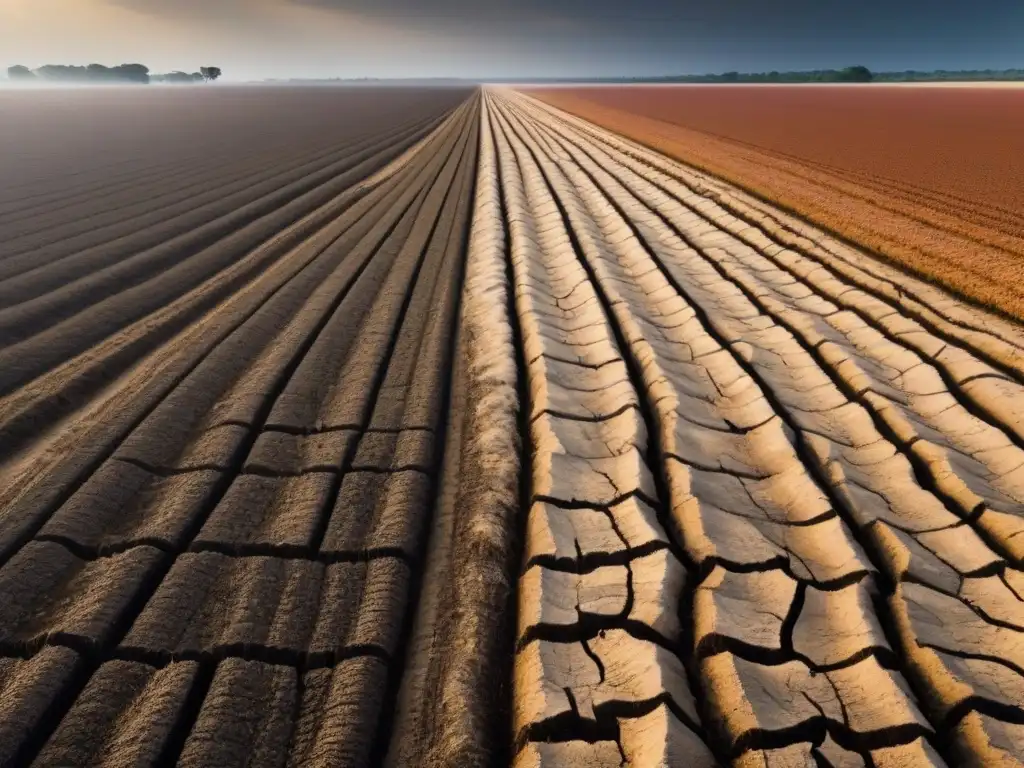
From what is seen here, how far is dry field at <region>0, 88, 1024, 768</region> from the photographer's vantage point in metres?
1.89

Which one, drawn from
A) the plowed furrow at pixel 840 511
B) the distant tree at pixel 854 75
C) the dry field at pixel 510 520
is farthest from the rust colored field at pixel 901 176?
the distant tree at pixel 854 75

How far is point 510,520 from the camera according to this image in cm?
277

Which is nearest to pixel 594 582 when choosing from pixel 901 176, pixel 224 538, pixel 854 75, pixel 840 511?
pixel 840 511

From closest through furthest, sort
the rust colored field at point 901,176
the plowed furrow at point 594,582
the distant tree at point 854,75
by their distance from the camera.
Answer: the plowed furrow at point 594,582
the rust colored field at point 901,176
the distant tree at point 854,75

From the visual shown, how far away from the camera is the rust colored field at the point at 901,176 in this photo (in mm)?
6191

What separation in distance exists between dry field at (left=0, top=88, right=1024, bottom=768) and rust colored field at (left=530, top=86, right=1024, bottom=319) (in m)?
0.82

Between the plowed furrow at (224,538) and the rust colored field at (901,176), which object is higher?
the plowed furrow at (224,538)

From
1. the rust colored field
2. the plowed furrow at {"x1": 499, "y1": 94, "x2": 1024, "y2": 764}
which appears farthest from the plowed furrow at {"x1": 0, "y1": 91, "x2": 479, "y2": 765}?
the rust colored field

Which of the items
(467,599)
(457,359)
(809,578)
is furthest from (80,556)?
(809,578)

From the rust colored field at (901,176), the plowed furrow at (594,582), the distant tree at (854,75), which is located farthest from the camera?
the distant tree at (854,75)

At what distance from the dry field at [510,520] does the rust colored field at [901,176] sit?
0.82 m

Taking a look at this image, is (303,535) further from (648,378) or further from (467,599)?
(648,378)

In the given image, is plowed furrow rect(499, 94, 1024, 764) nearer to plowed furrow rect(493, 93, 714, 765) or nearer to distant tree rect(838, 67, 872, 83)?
plowed furrow rect(493, 93, 714, 765)

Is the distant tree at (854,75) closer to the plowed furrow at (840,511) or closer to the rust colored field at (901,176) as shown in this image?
the rust colored field at (901,176)
